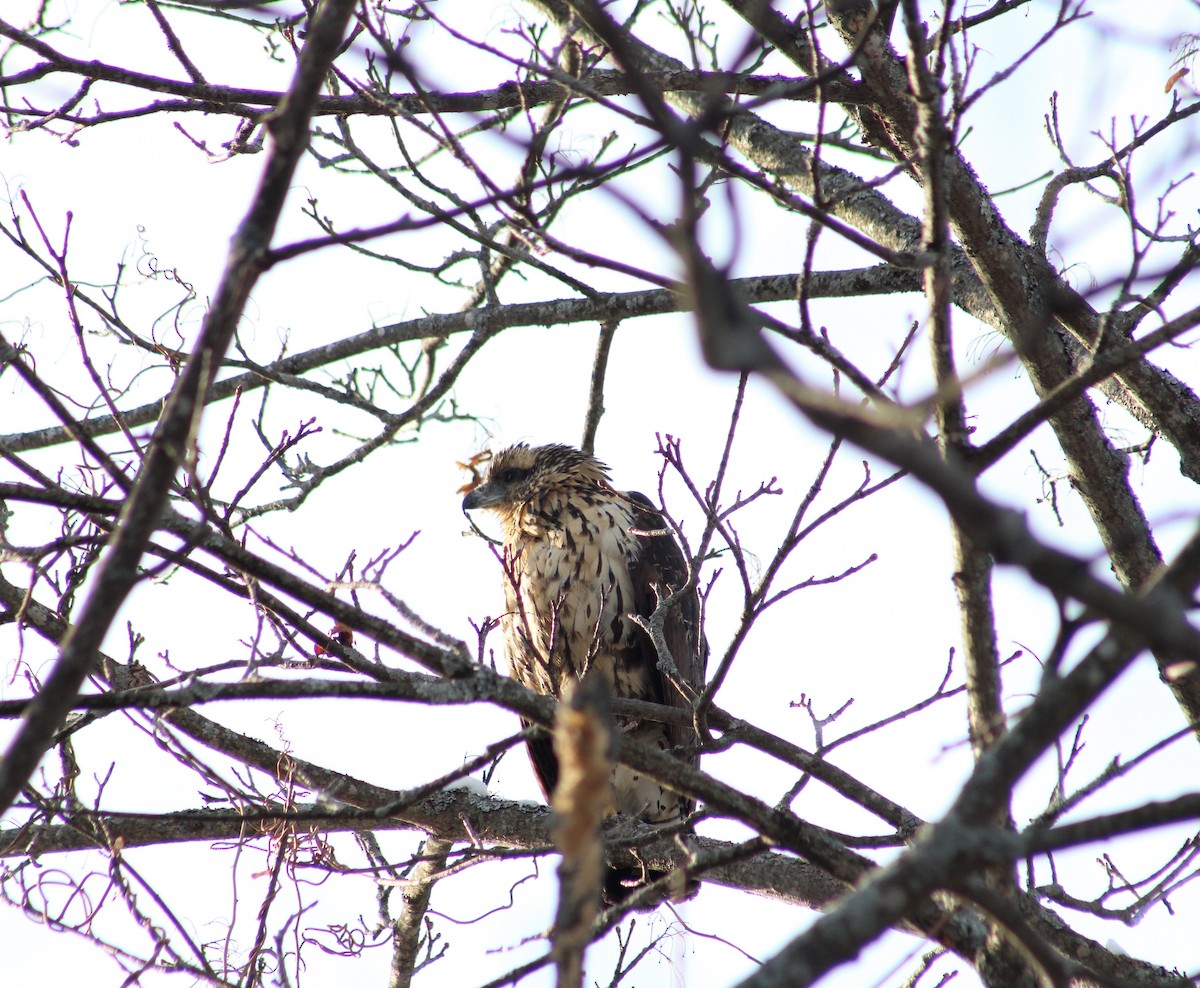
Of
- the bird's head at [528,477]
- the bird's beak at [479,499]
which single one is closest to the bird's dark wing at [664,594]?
the bird's head at [528,477]

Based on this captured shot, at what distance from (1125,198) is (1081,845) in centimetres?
224

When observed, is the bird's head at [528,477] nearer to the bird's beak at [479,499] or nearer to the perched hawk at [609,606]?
the bird's beak at [479,499]

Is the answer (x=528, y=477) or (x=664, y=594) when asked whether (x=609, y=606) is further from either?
(x=528, y=477)

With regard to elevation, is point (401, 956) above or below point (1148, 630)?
above

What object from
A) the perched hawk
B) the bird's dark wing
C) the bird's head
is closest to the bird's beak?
the bird's head

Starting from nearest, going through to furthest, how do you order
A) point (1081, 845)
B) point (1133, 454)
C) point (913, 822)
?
point (1081, 845) → point (913, 822) → point (1133, 454)

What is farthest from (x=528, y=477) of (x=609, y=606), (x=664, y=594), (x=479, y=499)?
(x=664, y=594)

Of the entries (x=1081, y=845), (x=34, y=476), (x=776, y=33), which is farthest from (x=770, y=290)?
(x=1081, y=845)

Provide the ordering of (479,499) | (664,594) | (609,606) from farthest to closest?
(479,499), (609,606), (664,594)

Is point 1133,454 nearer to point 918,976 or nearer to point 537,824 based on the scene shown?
point 918,976

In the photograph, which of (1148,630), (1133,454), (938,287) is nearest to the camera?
(1148,630)

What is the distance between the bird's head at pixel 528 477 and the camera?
6.45 m

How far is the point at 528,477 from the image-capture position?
6.62m

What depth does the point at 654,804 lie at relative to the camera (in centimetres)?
605
